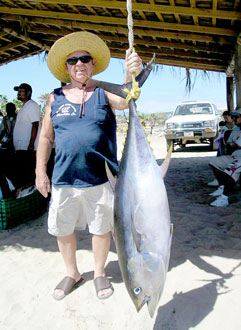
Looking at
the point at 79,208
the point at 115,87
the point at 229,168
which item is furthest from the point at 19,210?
the point at 229,168

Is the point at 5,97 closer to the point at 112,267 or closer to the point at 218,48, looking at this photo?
the point at 218,48

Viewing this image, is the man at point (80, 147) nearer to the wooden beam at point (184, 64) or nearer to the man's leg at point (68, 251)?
the man's leg at point (68, 251)

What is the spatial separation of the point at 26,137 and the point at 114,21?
7.77ft

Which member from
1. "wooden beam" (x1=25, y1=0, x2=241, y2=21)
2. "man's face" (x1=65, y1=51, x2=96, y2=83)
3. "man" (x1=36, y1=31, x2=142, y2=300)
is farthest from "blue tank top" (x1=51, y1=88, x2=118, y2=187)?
"wooden beam" (x1=25, y1=0, x2=241, y2=21)

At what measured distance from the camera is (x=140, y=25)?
479 centimetres

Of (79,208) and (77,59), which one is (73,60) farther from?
(79,208)

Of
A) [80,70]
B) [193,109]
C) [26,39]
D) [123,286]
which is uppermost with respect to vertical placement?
[26,39]

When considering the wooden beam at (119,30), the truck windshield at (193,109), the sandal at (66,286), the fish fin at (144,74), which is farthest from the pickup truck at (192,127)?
the fish fin at (144,74)

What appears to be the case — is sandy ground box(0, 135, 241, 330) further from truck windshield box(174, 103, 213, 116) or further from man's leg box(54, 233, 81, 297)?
truck windshield box(174, 103, 213, 116)

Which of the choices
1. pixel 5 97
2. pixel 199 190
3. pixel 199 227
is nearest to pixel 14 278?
pixel 199 227

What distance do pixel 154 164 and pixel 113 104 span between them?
732 mm

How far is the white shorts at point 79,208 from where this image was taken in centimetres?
210

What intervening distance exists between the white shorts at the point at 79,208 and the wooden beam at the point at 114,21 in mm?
3577

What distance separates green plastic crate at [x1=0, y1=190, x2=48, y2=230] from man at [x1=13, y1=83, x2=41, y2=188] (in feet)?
0.91
